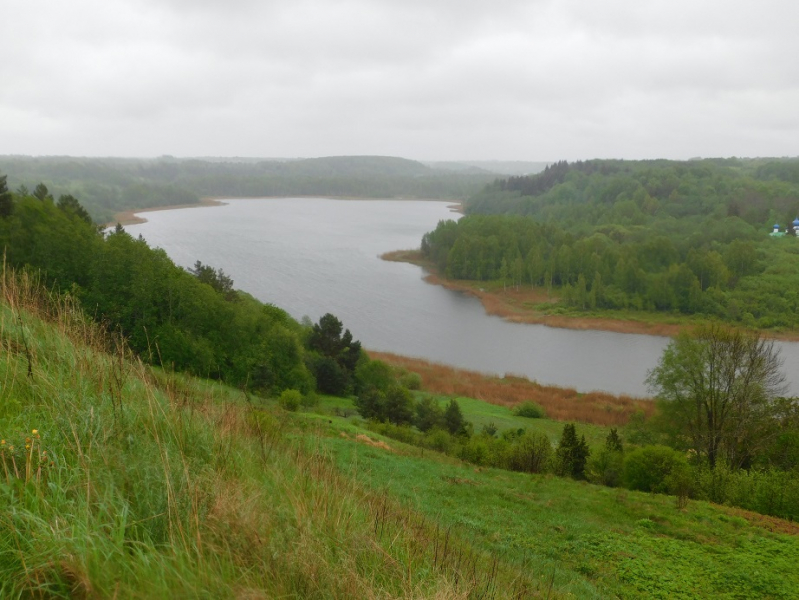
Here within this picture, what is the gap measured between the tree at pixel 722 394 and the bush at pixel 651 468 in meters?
4.59

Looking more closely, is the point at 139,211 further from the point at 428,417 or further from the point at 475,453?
the point at 475,453

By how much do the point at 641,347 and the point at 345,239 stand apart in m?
44.8

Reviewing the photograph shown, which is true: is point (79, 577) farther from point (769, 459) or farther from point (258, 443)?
point (769, 459)

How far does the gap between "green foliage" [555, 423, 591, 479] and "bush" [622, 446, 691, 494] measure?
1.46m

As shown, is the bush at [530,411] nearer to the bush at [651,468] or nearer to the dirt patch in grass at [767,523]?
the bush at [651,468]

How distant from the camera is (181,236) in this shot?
232ft

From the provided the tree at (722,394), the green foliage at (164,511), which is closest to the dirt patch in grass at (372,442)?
the green foliage at (164,511)

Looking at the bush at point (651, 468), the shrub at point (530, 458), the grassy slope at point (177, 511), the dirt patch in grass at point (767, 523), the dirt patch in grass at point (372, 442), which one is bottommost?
the shrub at point (530, 458)

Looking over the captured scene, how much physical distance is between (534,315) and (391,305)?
1230 cm

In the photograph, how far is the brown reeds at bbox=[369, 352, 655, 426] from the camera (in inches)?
1067

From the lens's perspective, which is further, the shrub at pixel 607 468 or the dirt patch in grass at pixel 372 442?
the shrub at pixel 607 468

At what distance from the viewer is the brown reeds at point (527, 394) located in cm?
2709

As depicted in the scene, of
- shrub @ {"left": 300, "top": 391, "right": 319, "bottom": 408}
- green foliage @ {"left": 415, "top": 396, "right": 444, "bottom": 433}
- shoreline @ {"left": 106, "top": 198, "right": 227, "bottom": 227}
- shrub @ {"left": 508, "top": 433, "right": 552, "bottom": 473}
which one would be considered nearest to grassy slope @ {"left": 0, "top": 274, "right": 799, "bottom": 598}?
shrub @ {"left": 508, "top": 433, "right": 552, "bottom": 473}

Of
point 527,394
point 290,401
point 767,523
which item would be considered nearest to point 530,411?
point 527,394
